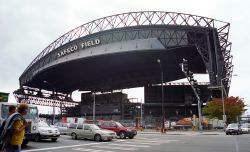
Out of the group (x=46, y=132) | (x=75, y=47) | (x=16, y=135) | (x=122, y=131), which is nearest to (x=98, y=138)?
(x=46, y=132)

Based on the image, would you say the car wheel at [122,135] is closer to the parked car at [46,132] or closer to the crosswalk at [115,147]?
the crosswalk at [115,147]

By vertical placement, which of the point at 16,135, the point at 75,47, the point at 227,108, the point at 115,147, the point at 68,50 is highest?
the point at 75,47

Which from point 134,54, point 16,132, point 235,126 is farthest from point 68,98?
point 16,132

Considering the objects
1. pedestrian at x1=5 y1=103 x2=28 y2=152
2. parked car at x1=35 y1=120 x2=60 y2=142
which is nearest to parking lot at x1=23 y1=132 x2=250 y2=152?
parked car at x1=35 y1=120 x2=60 y2=142

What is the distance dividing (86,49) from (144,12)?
48.7 feet

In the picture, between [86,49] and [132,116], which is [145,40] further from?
[132,116]

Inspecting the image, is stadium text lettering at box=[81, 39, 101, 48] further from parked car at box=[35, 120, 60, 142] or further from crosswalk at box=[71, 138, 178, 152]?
crosswalk at box=[71, 138, 178, 152]

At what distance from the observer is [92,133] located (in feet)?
92.4

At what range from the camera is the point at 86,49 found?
73375 mm

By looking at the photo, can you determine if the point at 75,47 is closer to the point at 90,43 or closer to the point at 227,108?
the point at 90,43

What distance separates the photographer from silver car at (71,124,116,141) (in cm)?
2748

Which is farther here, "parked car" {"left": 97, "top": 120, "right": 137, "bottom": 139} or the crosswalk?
"parked car" {"left": 97, "top": 120, "right": 137, "bottom": 139}

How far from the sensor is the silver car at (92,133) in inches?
1082

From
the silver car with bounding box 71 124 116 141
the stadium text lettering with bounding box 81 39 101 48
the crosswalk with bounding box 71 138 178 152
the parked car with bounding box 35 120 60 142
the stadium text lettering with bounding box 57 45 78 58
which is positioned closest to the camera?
the crosswalk with bounding box 71 138 178 152
